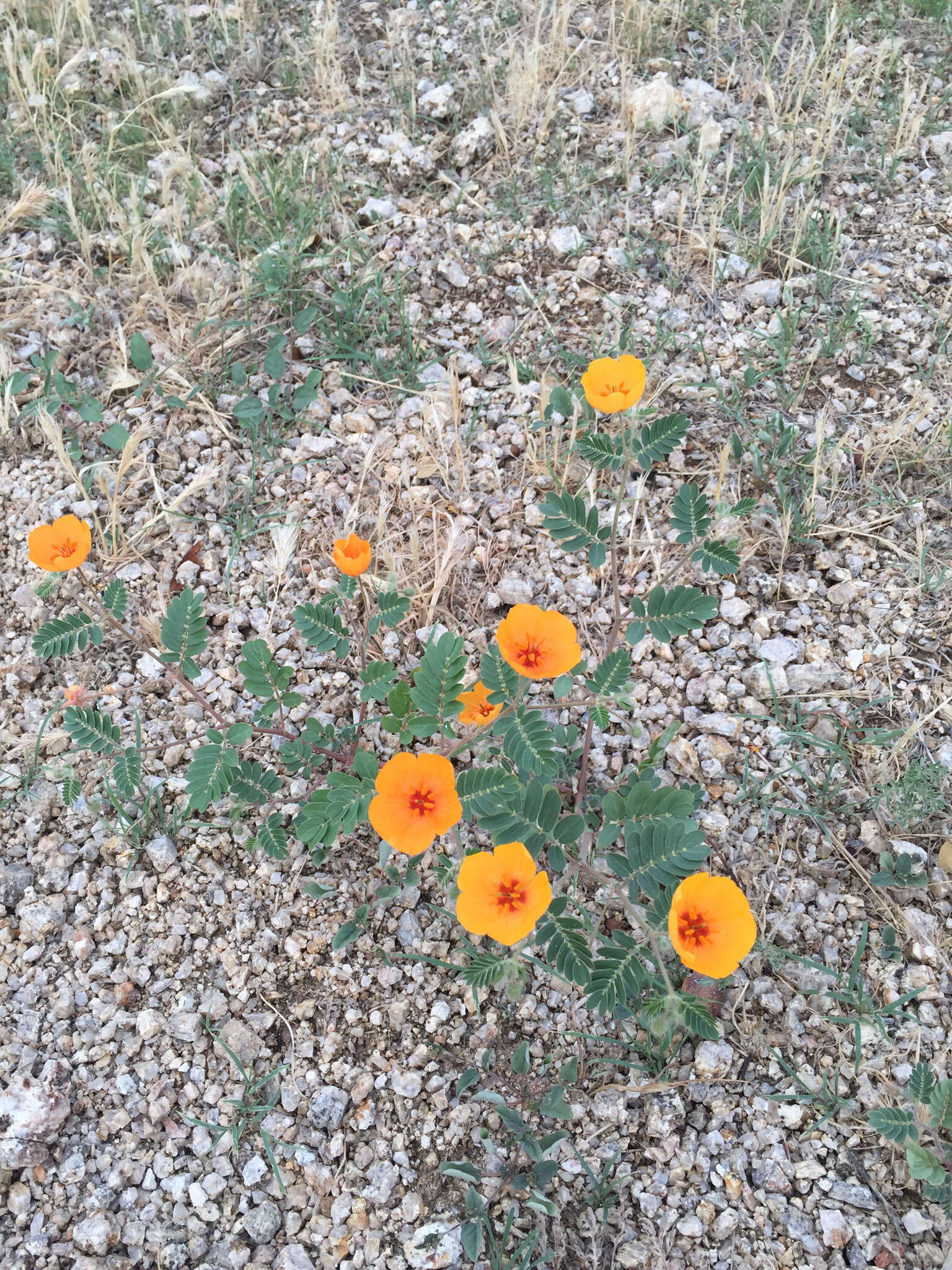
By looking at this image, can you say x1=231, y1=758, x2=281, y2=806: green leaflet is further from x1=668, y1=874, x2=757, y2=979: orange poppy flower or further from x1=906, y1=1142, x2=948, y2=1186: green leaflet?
x1=906, y1=1142, x2=948, y2=1186: green leaflet

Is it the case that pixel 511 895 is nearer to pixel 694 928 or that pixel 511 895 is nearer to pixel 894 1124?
pixel 694 928

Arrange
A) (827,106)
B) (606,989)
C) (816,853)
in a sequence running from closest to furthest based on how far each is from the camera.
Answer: (606,989) → (816,853) → (827,106)

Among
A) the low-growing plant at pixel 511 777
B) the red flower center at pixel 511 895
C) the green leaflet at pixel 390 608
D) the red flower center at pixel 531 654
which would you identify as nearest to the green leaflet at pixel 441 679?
the low-growing plant at pixel 511 777

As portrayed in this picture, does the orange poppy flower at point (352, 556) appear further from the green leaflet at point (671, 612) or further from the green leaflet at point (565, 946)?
the green leaflet at point (565, 946)

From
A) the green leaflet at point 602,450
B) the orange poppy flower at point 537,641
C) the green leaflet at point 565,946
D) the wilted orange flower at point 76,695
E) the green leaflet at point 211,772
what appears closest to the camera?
the green leaflet at point 565,946

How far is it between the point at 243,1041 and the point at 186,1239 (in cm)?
33

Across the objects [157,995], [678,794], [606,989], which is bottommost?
[157,995]

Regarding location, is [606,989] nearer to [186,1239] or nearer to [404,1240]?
[404,1240]

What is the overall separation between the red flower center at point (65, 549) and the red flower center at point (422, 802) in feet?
2.94

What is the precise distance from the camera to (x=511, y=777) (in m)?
1.75

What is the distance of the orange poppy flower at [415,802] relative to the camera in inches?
66.9

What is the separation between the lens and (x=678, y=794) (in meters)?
1.76

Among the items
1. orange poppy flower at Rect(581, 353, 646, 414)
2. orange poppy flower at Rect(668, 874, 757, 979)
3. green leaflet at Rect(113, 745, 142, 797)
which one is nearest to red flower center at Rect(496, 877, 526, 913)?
orange poppy flower at Rect(668, 874, 757, 979)

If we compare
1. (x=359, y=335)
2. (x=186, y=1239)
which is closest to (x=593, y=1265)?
(x=186, y=1239)
